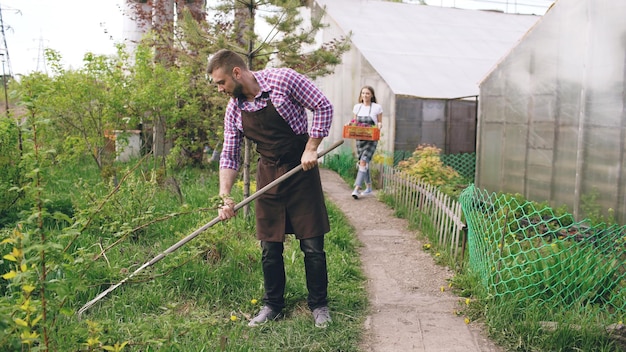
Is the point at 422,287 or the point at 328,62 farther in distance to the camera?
the point at 328,62

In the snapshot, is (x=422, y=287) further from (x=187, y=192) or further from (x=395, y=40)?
(x=395, y=40)

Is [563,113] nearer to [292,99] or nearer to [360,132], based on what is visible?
[360,132]

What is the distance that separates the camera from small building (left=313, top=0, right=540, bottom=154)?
438 inches

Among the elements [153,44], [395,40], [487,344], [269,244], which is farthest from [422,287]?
[395,40]

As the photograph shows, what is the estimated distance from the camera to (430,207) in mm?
6398

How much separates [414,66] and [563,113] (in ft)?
18.3

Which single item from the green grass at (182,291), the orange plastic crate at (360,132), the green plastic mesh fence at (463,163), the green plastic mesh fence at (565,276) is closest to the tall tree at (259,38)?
the green grass at (182,291)

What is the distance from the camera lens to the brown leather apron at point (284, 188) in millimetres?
3781

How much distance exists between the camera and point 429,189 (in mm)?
6465

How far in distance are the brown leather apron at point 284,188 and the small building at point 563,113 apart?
149 inches

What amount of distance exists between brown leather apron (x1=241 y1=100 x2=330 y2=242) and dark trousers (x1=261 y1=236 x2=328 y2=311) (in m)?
0.08

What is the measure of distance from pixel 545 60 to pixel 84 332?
6316mm

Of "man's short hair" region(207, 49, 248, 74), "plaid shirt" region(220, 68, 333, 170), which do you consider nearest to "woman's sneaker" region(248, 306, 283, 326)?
"plaid shirt" region(220, 68, 333, 170)

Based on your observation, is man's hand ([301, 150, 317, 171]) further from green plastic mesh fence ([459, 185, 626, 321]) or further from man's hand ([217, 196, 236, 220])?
green plastic mesh fence ([459, 185, 626, 321])
